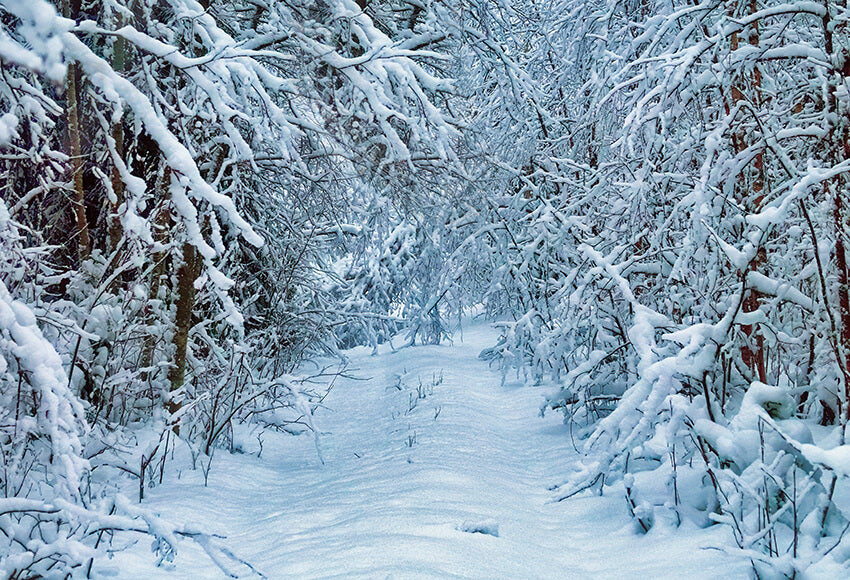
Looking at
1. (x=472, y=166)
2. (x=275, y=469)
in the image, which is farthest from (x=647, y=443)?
(x=472, y=166)

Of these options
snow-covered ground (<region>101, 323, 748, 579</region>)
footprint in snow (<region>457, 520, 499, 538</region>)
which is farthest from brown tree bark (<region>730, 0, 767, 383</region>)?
footprint in snow (<region>457, 520, 499, 538</region>)

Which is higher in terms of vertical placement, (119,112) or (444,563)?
(119,112)

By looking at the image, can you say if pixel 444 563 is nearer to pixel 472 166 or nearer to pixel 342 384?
pixel 472 166

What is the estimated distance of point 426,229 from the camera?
26.1 ft

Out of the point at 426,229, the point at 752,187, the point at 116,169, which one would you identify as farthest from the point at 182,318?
the point at 752,187

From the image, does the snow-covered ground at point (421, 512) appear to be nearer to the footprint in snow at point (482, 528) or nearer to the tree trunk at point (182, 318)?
the footprint in snow at point (482, 528)

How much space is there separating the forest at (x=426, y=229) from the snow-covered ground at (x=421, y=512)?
17 centimetres

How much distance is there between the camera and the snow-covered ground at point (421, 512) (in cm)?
313

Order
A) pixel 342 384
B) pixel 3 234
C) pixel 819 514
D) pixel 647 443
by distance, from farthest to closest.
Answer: pixel 342 384, pixel 647 443, pixel 819 514, pixel 3 234

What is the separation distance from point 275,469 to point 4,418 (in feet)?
9.16

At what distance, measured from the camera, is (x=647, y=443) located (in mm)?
3688

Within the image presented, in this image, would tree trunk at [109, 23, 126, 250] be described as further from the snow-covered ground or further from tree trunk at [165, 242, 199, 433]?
the snow-covered ground

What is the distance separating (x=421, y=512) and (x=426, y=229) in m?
4.50

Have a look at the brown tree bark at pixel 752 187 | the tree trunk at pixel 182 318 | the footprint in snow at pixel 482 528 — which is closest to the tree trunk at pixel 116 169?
the tree trunk at pixel 182 318
